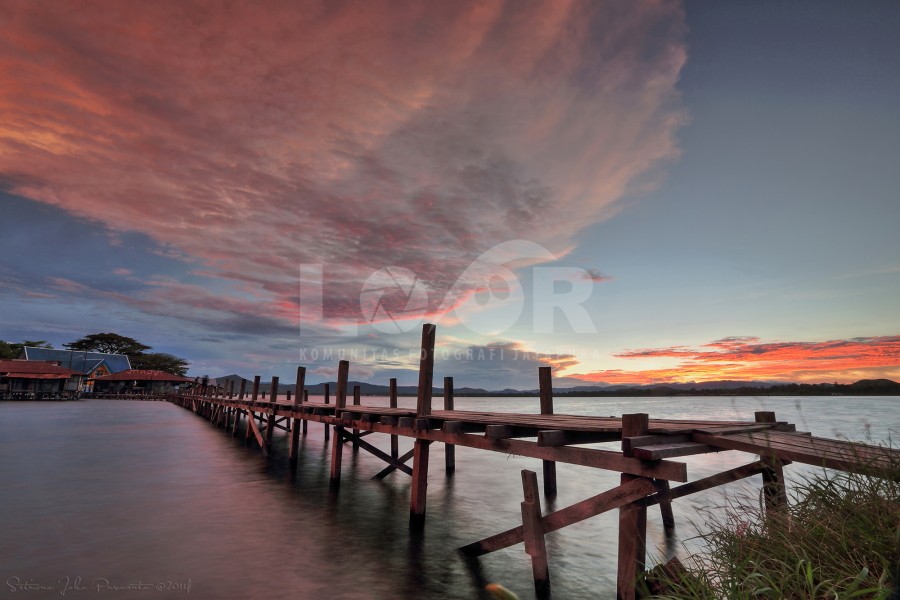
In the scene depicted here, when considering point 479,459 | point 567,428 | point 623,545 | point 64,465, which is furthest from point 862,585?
point 64,465

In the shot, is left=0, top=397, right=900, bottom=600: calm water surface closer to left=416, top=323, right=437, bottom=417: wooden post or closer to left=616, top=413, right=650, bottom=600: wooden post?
left=616, top=413, right=650, bottom=600: wooden post

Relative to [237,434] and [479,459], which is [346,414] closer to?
[479,459]

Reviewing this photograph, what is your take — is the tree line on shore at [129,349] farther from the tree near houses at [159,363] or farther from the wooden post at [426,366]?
the wooden post at [426,366]

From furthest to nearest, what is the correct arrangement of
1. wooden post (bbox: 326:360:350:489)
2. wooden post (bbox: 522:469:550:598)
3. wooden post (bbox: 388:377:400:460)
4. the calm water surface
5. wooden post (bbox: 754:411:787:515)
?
wooden post (bbox: 388:377:400:460) < wooden post (bbox: 326:360:350:489) < the calm water surface < wooden post (bbox: 522:469:550:598) < wooden post (bbox: 754:411:787:515)

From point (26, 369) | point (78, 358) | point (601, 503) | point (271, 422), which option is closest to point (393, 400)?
point (271, 422)

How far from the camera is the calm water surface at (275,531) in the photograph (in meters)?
7.79

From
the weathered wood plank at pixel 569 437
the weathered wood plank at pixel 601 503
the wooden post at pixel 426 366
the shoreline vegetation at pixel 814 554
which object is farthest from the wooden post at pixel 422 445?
the shoreline vegetation at pixel 814 554

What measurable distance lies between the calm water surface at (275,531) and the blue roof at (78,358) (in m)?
84.7

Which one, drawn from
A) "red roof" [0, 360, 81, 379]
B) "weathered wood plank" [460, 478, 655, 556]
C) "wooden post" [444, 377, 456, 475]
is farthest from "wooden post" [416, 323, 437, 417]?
"red roof" [0, 360, 81, 379]

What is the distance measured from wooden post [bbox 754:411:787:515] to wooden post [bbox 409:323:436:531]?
20.1 ft

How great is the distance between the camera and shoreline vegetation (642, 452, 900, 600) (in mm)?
3831

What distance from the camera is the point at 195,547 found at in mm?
9438

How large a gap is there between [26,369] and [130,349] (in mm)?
52139

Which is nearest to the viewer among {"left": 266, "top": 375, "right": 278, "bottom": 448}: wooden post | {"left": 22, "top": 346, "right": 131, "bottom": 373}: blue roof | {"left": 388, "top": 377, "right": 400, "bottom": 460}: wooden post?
{"left": 388, "top": 377, "right": 400, "bottom": 460}: wooden post
